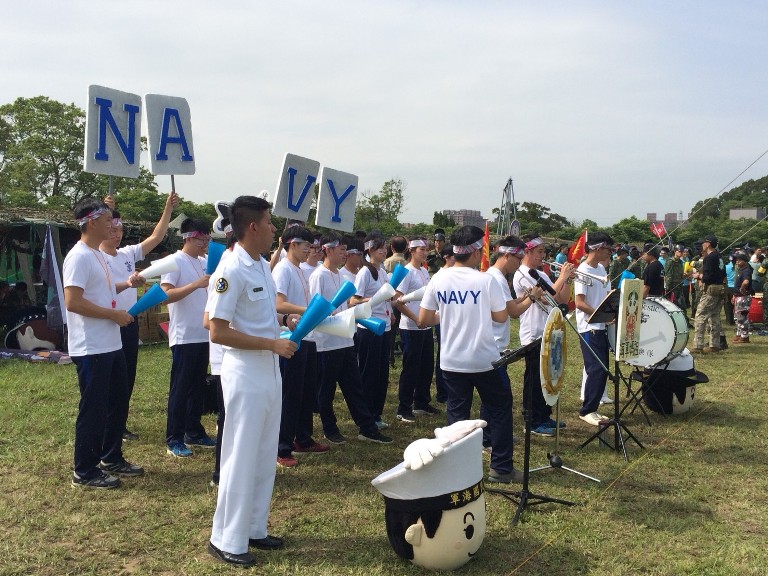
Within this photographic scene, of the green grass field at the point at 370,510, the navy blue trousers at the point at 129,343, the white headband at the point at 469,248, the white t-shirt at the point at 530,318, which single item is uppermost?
the white headband at the point at 469,248

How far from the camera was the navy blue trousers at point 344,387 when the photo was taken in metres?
6.38

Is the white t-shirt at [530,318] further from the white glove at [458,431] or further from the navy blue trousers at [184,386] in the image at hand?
the navy blue trousers at [184,386]

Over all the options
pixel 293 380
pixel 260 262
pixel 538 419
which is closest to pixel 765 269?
pixel 538 419

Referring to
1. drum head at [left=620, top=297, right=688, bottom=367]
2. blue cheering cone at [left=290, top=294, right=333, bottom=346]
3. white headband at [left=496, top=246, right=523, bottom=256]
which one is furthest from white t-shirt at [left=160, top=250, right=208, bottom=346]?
drum head at [left=620, top=297, right=688, bottom=367]

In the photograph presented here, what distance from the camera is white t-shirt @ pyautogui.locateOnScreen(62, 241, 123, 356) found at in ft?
15.6

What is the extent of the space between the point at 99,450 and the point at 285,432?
1570mm

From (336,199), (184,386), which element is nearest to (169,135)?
(336,199)

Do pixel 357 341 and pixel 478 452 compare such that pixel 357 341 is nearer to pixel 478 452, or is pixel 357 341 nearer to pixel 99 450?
pixel 99 450

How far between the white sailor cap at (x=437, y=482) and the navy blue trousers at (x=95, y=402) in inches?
101

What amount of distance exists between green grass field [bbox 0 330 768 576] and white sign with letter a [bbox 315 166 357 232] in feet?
7.67

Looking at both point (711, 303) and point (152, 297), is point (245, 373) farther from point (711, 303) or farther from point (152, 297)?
point (711, 303)

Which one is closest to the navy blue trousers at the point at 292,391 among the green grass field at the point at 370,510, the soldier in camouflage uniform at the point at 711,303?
the green grass field at the point at 370,510

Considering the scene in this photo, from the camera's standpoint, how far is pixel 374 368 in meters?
7.03

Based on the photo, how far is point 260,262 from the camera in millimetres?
3889
